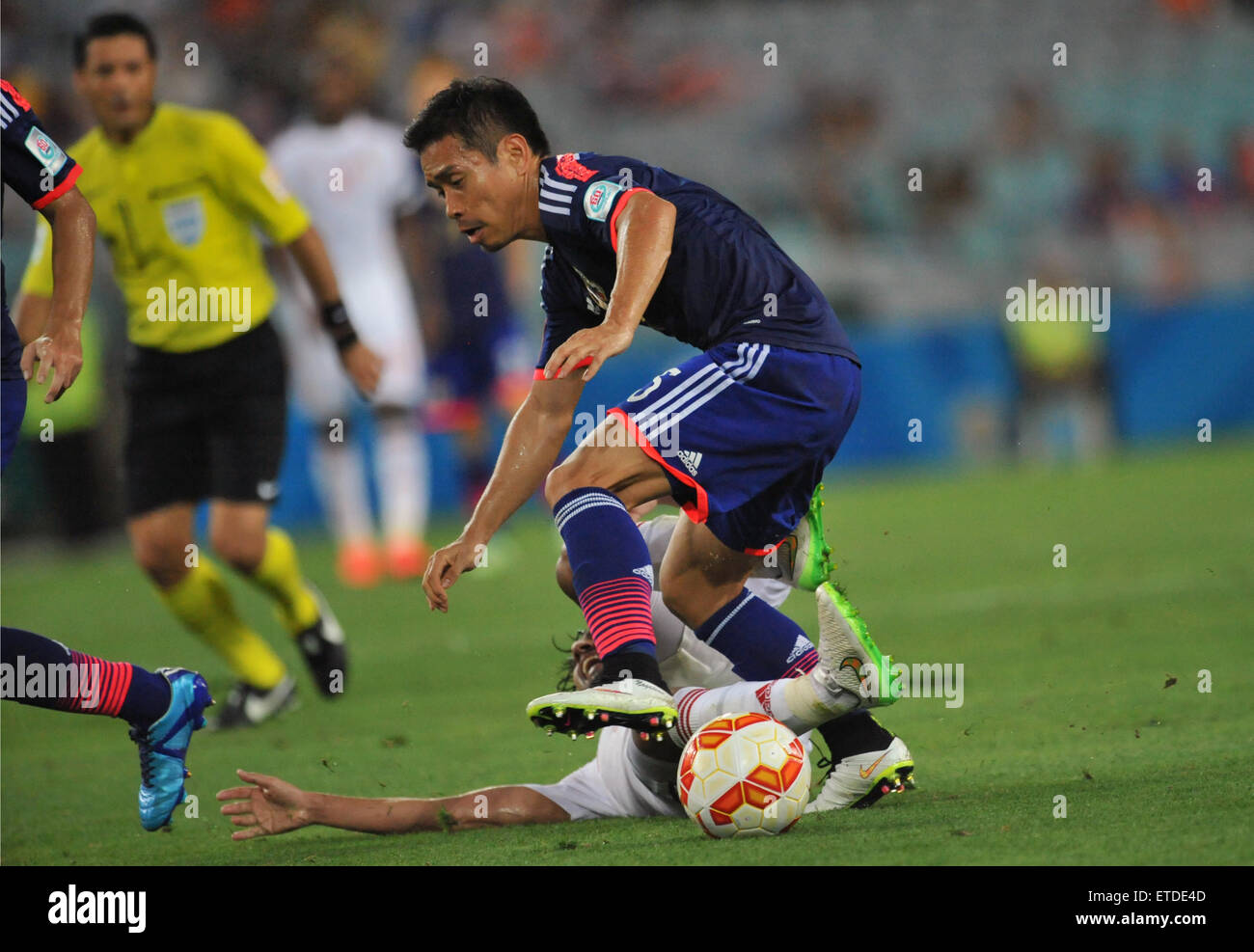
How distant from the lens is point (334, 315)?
595 cm

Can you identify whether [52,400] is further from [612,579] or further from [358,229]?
[358,229]

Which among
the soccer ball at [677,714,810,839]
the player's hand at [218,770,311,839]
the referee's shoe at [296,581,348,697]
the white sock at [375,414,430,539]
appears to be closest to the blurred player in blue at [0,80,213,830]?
the player's hand at [218,770,311,839]

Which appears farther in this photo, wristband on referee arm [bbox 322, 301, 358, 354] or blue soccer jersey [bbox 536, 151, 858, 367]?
wristband on referee arm [bbox 322, 301, 358, 354]

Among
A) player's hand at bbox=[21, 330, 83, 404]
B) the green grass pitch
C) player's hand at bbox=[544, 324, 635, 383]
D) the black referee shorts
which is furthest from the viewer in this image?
the black referee shorts

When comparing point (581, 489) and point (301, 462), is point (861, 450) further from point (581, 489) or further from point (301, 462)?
point (581, 489)

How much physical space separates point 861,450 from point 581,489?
11187 mm

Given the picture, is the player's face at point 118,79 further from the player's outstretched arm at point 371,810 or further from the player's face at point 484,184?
the player's outstretched arm at point 371,810

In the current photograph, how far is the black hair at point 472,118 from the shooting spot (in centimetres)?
380

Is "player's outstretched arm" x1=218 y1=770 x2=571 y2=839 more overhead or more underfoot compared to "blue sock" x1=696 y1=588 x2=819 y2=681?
more underfoot

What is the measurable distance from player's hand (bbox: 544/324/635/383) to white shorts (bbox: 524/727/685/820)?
100 centimetres

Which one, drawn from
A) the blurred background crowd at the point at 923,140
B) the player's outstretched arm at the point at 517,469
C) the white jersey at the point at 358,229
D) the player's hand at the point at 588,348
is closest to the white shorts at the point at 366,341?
the white jersey at the point at 358,229

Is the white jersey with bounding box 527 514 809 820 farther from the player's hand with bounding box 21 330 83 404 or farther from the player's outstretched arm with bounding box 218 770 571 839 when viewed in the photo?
the player's hand with bounding box 21 330 83 404

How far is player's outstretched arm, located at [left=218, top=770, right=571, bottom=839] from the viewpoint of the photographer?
144 inches

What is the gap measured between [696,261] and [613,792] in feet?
4.24
